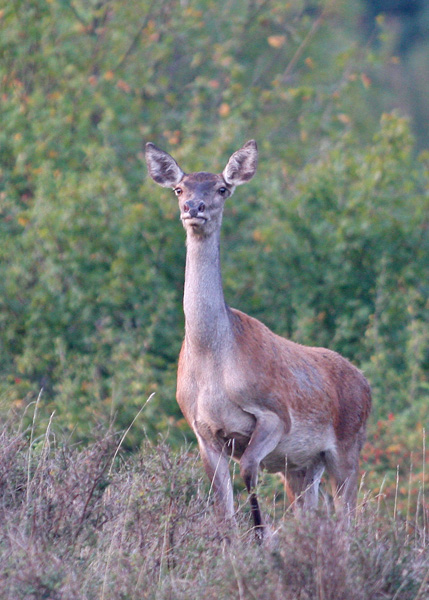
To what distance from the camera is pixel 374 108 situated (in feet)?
109

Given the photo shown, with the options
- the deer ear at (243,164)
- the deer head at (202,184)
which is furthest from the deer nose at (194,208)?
the deer ear at (243,164)

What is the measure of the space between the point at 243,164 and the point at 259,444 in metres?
2.27

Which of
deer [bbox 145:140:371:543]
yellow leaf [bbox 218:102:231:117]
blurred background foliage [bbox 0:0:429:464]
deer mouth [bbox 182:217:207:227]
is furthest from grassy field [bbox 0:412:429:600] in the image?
yellow leaf [bbox 218:102:231:117]

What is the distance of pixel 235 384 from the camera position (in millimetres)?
7289

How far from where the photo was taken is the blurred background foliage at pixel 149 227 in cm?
1241

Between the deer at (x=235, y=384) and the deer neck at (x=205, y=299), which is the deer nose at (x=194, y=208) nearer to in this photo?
the deer at (x=235, y=384)

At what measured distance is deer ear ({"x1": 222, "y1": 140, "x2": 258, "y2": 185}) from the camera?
26.8ft

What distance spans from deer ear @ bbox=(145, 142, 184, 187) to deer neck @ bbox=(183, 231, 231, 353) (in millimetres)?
868

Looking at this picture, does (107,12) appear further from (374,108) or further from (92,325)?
(374,108)

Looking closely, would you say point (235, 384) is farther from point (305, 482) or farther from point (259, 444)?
point (305, 482)

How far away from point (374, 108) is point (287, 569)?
2926cm

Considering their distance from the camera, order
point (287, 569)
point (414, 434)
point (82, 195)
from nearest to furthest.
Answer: point (287, 569), point (414, 434), point (82, 195)

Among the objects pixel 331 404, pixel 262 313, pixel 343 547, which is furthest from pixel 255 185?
pixel 343 547

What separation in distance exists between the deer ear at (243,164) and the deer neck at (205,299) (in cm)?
76
